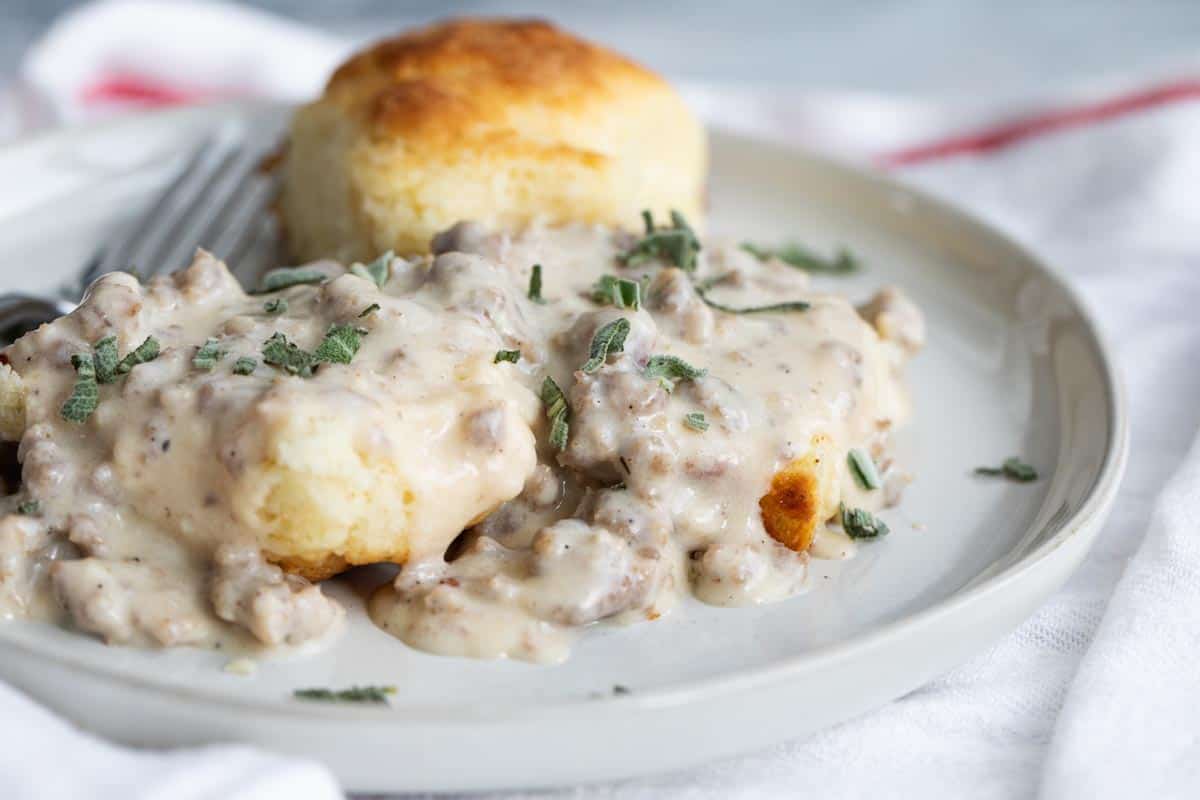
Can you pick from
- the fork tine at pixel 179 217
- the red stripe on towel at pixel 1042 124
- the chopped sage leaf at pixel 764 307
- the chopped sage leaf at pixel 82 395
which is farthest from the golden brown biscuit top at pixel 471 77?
the red stripe on towel at pixel 1042 124

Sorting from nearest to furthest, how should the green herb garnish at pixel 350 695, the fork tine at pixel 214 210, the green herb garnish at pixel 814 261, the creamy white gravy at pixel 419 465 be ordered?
the green herb garnish at pixel 350 695 < the creamy white gravy at pixel 419 465 < the fork tine at pixel 214 210 < the green herb garnish at pixel 814 261

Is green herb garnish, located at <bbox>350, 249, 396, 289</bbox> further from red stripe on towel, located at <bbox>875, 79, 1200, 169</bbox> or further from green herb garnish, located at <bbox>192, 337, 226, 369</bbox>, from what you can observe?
red stripe on towel, located at <bbox>875, 79, 1200, 169</bbox>

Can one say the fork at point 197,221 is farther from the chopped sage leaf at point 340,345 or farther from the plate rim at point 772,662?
the plate rim at point 772,662

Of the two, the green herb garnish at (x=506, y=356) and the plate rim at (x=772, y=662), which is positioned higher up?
the green herb garnish at (x=506, y=356)

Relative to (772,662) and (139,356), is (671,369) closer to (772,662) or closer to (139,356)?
(772,662)

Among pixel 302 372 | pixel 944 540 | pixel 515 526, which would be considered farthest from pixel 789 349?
pixel 302 372

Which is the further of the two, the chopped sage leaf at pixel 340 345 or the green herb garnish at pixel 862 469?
the green herb garnish at pixel 862 469

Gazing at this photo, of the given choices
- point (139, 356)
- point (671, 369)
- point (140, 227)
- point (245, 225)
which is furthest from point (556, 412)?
point (140, 227)
